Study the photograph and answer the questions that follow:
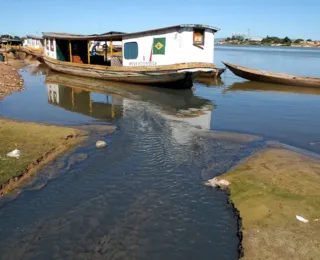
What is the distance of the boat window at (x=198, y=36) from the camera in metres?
17.2

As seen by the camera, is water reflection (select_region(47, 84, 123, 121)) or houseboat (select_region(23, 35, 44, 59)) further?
houseboat (select_region(23, 35, 44, 59))

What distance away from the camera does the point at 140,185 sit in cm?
656

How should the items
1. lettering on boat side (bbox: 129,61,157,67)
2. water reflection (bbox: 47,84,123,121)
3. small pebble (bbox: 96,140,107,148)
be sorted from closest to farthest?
small pebble (bbox: 96,140,107,148) < water reflection (bbox: 47,84,123,121) < lettering on boat side (bbox: 129,61,157,67)

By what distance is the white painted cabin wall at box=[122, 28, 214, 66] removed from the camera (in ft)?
55.9

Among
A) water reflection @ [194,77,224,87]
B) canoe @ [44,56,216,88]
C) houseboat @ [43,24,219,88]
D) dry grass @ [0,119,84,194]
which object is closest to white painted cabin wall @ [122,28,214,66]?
houseboat @ [43,24,219,88]

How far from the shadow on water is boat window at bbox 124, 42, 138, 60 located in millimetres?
9448

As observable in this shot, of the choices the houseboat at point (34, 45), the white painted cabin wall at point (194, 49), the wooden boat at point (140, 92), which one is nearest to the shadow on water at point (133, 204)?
the wooden boat at point (140, 92)

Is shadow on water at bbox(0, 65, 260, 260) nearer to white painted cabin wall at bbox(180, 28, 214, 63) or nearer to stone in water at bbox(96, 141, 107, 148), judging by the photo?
stone in water at bbox(96, 141, 107, 148)

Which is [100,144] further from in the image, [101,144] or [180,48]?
[180,48]

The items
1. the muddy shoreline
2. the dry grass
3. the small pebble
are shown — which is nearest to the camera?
the muddy shoreline

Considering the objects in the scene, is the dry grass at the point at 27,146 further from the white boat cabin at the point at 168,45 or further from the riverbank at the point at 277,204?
the white boat cabin at the point at 168,45

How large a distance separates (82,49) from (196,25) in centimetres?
1300

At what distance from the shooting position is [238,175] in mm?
6816

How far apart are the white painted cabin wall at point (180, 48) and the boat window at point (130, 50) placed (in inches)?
27.8
